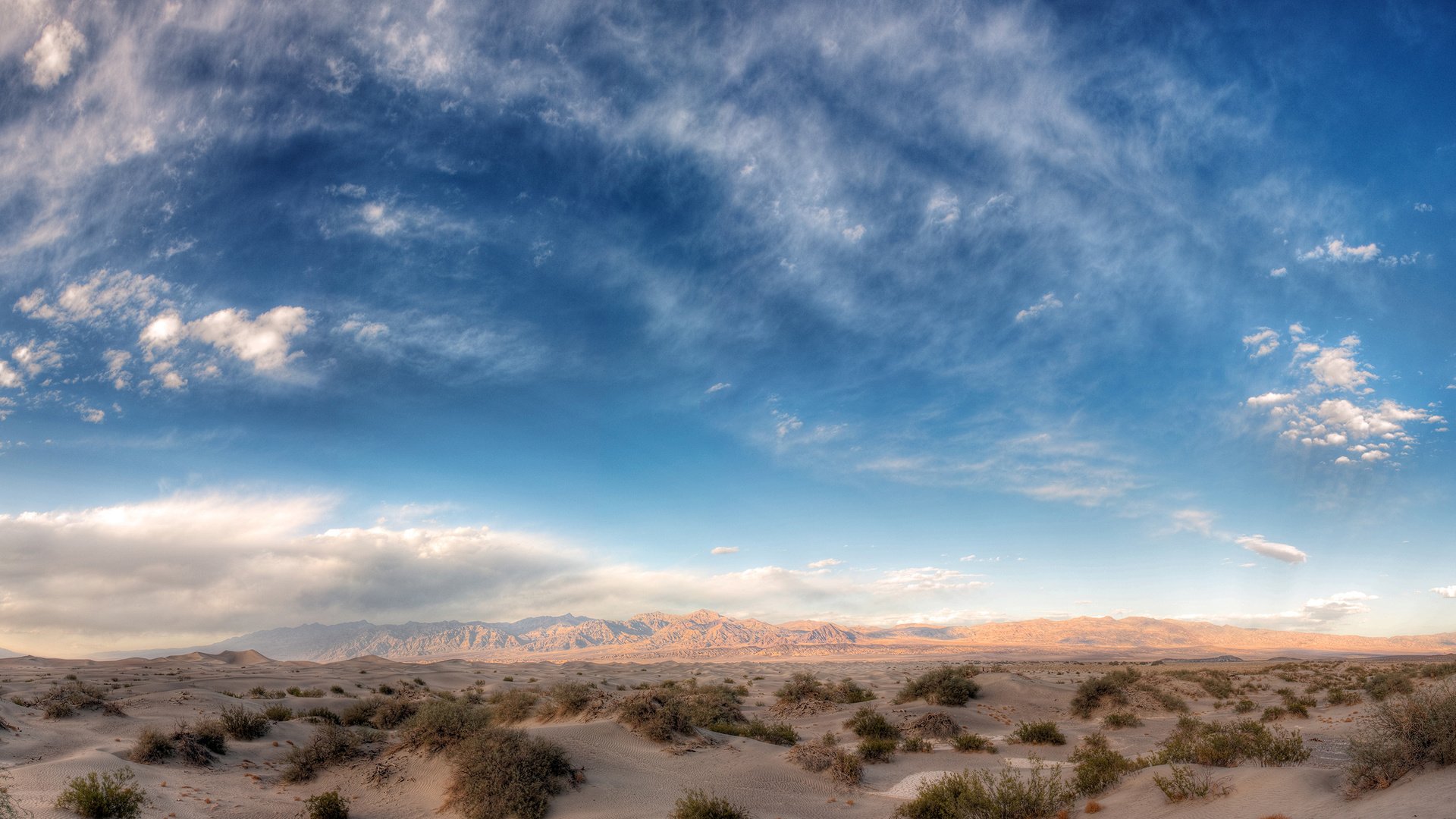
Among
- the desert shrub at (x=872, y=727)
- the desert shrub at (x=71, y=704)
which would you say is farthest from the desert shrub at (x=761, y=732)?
the desert shrub at (x=71, y=704)

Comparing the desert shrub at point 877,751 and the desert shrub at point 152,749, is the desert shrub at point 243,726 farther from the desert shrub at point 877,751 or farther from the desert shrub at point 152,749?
the desert shrub at point 877,751

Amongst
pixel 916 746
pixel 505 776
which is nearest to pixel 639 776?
pixel 505 776

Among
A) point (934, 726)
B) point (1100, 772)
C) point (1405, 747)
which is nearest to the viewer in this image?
point (1405, 747)

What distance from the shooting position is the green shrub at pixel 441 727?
15.4 meters

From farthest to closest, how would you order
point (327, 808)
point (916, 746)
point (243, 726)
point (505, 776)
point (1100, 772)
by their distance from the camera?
point (916, 746) < point (243, 726) < point (505, 776) < point (327, 808) < point (1100, 772)

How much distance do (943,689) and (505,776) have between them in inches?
950

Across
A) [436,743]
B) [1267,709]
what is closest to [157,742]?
[436,743]

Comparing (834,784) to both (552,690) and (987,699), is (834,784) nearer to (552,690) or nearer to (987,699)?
(552,690)

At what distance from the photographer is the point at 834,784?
16078 mm

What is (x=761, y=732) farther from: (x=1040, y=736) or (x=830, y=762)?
(x=1040, y=736)

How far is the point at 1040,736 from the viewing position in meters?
22.2

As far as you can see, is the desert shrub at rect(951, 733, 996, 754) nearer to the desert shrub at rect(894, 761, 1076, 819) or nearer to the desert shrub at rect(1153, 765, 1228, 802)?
the desert shrub at rect(894, 761, 1076, 819)

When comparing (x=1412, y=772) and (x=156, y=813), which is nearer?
(x=1412, y=772)

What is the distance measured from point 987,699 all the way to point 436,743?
27.2 meters
